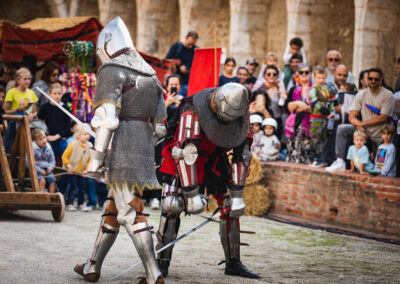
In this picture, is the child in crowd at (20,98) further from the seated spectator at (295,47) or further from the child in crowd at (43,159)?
the seated spectator at (295,47)

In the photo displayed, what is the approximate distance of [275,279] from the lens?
693 cm

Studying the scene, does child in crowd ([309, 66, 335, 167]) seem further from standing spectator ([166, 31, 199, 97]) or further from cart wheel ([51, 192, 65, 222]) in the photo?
cart wheel ([51, 192, 65, 222])

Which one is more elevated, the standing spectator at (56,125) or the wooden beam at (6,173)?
the standing spectator at (56,125)

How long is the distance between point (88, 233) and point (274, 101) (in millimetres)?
3919

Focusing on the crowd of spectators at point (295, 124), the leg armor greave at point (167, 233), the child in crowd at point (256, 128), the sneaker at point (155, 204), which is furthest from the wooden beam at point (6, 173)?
the child in crowd at point (256, 128)

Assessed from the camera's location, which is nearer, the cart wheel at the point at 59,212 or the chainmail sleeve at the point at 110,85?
the chainmail sleeve at the point at 110,85

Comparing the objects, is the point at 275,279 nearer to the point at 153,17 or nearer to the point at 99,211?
the point at 99,211

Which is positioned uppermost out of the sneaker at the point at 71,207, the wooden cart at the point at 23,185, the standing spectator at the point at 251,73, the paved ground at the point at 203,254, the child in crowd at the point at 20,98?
the standing spectator at the point at 251,73

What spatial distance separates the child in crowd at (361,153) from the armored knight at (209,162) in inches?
130

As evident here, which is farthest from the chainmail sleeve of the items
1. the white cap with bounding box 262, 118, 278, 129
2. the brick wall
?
the white cap with bounding box 262, 118, 278, 129

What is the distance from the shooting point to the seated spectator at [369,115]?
10.2 metres

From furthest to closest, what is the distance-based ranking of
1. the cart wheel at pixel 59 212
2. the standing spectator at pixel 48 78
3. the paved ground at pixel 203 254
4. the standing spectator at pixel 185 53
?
the standing spectator at pixel 185 53 < the standing spectator at pixel 48 78 < the cart wheel at pixel 59 212 < the paved ground at pixel 203 254

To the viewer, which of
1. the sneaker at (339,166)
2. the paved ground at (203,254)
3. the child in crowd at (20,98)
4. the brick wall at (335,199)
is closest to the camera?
the paved ground at (203,254)

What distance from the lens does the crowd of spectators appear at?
10203mm
